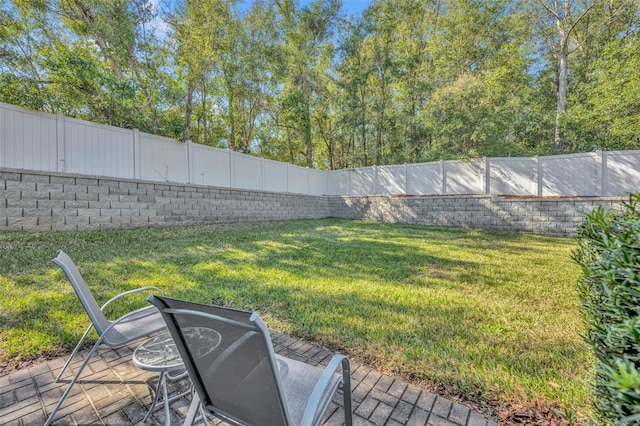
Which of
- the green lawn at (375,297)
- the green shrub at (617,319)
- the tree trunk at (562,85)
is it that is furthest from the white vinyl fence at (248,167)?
the green shrub at (617,319)

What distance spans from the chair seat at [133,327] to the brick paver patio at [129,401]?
0.43 m

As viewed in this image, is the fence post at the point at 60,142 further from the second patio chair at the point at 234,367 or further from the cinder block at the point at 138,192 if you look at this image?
the second patio chair at the point at 234,367

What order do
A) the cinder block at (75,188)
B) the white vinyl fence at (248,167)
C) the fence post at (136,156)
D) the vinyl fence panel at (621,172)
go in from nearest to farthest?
the cinder block at (75,188) → the white vinyl fence at (248,167) → the fence post at (136,156) → the vinyl fence panel at (621,172)

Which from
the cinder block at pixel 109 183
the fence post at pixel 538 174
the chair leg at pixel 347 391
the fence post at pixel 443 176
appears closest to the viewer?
the chair leg at pixel 347 391

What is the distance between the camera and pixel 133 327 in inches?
72.8

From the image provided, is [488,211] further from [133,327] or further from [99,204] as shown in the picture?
[99,204]

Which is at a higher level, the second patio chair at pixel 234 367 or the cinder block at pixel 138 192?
the cinder block at pixel 138 192

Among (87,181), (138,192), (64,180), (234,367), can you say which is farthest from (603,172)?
(64,180)

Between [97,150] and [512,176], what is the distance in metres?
13.8

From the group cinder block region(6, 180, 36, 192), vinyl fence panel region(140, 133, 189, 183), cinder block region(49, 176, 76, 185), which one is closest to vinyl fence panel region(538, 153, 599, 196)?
vinyl fence panel region(140, 133, 189, 183)

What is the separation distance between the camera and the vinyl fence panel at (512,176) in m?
9.83

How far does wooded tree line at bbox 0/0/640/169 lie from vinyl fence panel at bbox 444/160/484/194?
518mm

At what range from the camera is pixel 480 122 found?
10891 mm

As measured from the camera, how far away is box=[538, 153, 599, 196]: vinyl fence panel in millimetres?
8773
